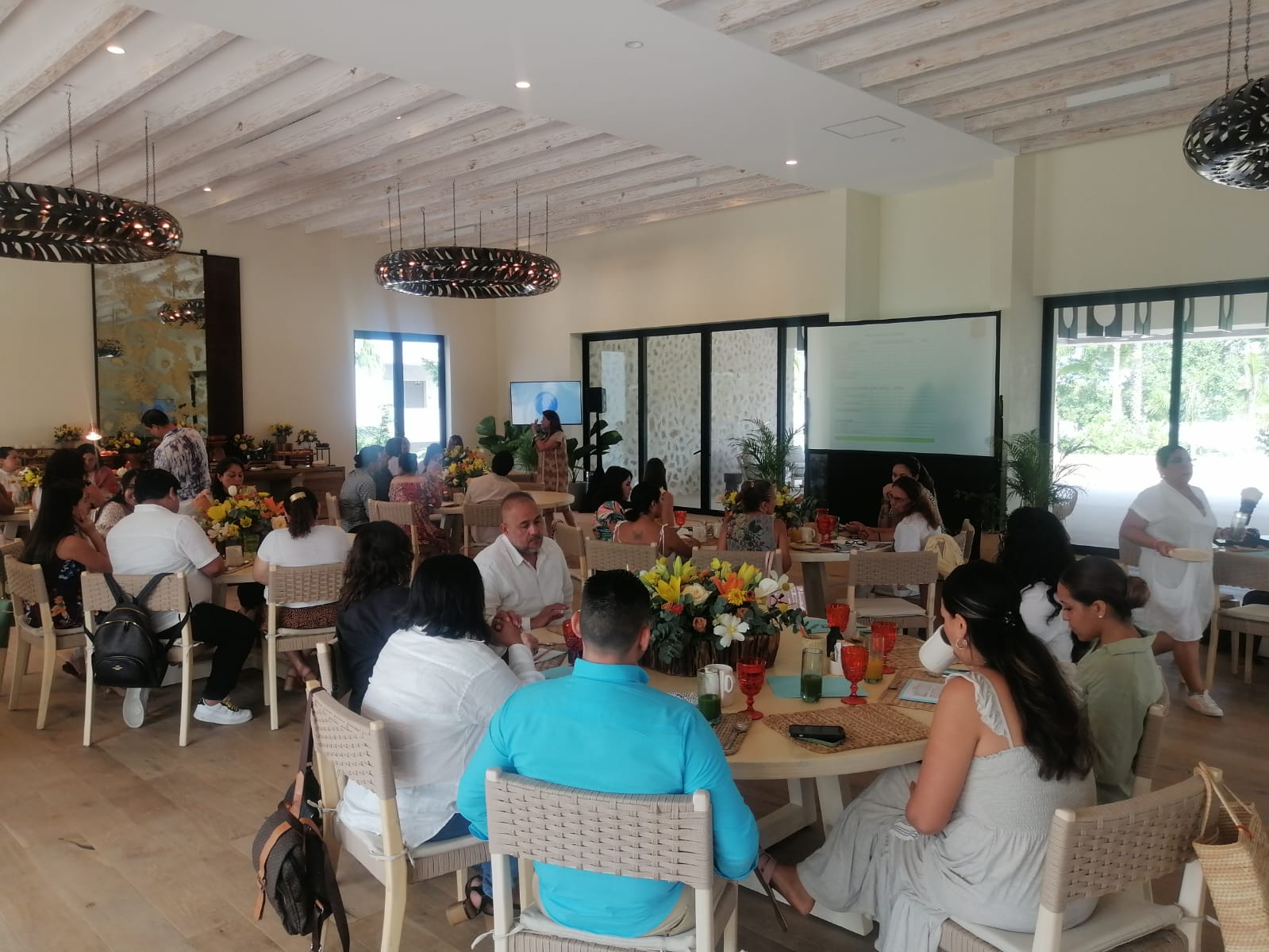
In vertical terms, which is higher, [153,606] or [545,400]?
[545,400]

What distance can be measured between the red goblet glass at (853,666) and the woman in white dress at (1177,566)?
3.13 meters

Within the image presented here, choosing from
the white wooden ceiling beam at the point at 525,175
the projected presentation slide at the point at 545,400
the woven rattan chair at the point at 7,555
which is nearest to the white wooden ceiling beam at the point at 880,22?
the white wooden ceiling beam at the point at 525,175

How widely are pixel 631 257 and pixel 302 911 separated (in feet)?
37.4

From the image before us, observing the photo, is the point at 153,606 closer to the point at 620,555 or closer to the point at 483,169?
the point at 620,555

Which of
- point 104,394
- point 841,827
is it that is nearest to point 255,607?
point 841,827

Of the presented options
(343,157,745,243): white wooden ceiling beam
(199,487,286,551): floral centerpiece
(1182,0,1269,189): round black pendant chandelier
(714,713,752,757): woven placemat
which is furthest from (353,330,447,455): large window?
(714,713,752,757): woven placemat

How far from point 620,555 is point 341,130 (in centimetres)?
482

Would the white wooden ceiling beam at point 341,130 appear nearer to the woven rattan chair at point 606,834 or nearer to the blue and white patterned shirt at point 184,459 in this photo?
the blue and white patterned shirt at point 184,459

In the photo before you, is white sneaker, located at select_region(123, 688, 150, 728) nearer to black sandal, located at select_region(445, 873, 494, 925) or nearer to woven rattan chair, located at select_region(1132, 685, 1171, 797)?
black sandal, located at select_region(445, 873, 494, 925)

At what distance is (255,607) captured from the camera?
5953mm

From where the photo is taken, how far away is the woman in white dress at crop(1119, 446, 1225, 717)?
537 centimetres

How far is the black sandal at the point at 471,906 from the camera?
312 cm

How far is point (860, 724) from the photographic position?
2775 mm

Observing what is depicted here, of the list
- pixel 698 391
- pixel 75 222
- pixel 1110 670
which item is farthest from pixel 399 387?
pixel 1110 670
